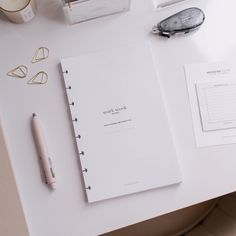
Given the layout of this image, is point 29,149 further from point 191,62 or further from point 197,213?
point 197,213

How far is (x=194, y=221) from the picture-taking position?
926mm

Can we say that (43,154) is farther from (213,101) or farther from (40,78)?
(213,101)

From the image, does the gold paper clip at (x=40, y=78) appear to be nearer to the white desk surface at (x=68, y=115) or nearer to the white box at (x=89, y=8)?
the white desk surface at (x=68, y=115)

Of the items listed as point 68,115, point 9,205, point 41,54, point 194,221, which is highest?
point 41,54

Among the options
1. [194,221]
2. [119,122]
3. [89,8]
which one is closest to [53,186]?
[119,122]

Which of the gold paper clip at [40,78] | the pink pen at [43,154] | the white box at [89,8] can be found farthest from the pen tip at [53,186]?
the white box at [89,8]

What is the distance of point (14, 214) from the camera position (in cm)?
60

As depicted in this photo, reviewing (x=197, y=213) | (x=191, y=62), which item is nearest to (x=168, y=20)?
(x=191, y=62)

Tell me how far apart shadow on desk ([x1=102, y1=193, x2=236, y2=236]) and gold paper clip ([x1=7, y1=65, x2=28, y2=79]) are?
0.53 m

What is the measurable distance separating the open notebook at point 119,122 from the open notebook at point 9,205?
0.41ft

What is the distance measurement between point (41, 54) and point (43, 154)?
198 mm

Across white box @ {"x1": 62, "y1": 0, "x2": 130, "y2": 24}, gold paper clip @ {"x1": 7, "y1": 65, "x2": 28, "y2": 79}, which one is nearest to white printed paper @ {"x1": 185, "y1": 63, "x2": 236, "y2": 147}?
white box @ {"x1": 62, "y1": 0, "x2": 130, "y2": 24}

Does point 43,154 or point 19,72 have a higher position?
point 19,72

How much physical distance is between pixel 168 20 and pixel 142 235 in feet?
1.91
